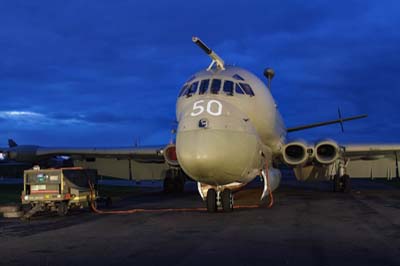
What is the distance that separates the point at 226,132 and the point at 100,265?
559 centimetres

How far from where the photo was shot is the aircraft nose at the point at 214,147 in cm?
1077

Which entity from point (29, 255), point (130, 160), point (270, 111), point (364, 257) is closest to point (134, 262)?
point (29, 255)

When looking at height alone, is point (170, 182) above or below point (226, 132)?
below

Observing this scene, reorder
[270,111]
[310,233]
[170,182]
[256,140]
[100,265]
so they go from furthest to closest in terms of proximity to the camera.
→ [170,182] < [270,111] < [256,140] < [310,233] < [100,265]

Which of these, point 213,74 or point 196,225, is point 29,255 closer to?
point 196,225

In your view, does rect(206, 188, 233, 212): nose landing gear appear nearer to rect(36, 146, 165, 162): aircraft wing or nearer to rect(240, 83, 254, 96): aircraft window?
rect(240, 83, 254, 96): aircraft window

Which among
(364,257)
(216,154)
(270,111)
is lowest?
(364,257)

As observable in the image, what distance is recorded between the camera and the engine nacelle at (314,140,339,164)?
1711 cm

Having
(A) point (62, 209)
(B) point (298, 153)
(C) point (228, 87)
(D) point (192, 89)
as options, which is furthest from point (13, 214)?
(B) point (298, 153)

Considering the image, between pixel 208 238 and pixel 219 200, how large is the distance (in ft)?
14.7

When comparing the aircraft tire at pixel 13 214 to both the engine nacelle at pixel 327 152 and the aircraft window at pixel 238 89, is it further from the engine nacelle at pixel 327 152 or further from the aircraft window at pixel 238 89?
the engine nacelle at pixel 327 152

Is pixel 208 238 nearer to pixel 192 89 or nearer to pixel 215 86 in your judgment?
pixel 215 86

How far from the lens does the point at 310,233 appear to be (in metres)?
8.81

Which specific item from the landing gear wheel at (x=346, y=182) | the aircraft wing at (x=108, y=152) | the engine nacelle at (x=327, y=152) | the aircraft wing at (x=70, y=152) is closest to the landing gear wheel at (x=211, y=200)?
the engine nacelle at (x=327, y=152)
